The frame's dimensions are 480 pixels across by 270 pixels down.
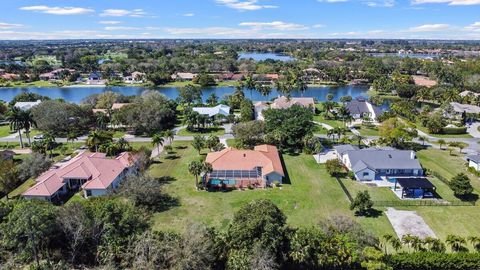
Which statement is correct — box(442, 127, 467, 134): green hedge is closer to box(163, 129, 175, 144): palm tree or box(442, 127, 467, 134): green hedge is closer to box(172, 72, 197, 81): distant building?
box(163, 129, 175, 144): palm tree

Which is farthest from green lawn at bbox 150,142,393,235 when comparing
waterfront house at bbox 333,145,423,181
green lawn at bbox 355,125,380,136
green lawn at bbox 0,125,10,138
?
green lawn at bbox 0,125,10,138

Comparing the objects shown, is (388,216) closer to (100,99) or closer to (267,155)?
(267,155)

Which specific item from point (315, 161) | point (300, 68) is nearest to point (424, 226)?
point (315, 161)

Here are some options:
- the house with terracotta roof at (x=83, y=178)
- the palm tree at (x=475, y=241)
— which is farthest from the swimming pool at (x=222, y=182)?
the palm tree at (x=475, y=241)

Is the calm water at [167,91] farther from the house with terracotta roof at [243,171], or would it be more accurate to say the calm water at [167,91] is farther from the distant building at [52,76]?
the house with terracotta roof at [243,171]

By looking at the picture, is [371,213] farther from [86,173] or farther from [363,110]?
[363,110]
